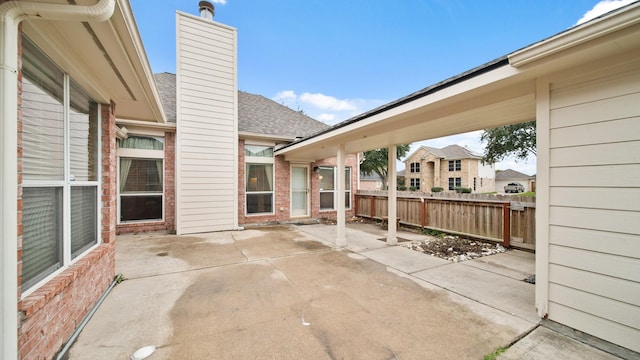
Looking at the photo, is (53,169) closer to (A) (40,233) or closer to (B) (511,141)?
(A) (40,233)

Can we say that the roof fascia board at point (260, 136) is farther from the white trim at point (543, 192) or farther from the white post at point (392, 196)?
the white trim at point (543, 192)

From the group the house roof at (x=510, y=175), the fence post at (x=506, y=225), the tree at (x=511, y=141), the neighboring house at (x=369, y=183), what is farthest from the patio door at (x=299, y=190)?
the house roof at (x=510, y=175)

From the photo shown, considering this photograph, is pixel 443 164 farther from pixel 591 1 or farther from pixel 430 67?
pixel 591 1

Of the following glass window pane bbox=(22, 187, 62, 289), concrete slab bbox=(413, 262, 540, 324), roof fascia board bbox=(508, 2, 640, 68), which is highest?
roof fascia board bbox=(508, 2, 640, 68)

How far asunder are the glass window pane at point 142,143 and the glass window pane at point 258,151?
7.91 feet

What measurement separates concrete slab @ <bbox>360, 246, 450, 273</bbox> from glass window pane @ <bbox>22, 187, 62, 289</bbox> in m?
4.24

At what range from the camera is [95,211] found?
292cm

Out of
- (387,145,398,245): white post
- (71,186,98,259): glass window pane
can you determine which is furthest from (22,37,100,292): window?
(387,145,398,245): white post

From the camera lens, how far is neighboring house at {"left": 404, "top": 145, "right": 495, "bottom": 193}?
24375 mm

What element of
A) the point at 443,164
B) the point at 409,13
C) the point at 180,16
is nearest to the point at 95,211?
the point at 180,16

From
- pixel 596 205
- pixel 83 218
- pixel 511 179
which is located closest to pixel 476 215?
pixel 596 205

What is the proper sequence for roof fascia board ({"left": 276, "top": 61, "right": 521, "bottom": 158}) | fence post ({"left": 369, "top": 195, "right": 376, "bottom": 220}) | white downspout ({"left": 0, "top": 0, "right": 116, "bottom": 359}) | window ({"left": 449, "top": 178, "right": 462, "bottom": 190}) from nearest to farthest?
Answer: white downspout ({"left": 0, "top": 0, "right": 116, "bottom": 359}) → roof fascia board ({"left": 276, "top": 61, "right": 521, "bottom": 158}) → fence post ({"left": 369, "top": 195, "right": 376, "bottom": 220}) → window ({"left": 449, "top": 178, "right": 462, "bottom": 190})

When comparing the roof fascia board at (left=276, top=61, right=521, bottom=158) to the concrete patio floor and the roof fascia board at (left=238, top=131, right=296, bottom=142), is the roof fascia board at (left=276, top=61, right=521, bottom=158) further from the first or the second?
the roof fascia board at (left=238, top=131, right=296, bottom=142)

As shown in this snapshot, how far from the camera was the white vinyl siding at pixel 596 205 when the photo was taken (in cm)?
195
